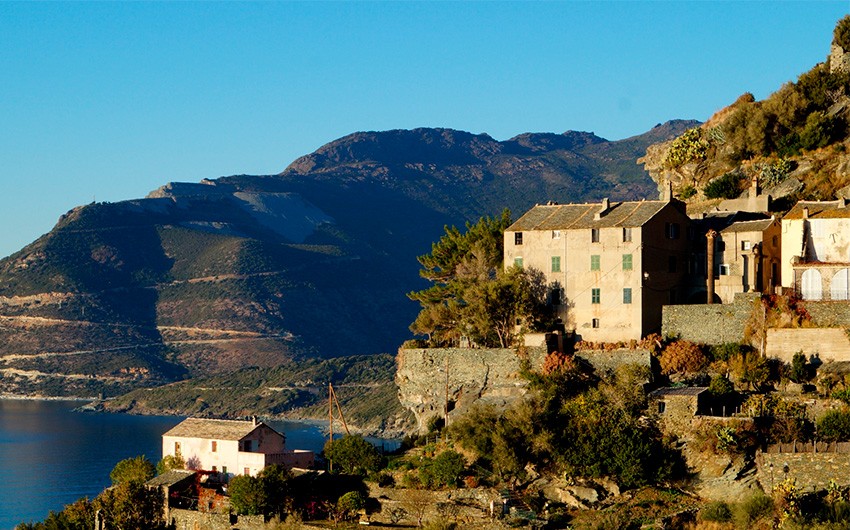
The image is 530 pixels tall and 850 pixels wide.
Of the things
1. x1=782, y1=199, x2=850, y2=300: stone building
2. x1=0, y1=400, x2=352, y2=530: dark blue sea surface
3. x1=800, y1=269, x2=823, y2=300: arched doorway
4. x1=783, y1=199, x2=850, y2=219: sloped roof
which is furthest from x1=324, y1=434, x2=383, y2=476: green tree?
x1=0, y1=400, x2=352, y2=530: dark blue sea surface

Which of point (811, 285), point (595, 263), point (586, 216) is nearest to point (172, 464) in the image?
point (595, 263)

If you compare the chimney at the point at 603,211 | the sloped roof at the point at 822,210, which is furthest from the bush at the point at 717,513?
the chimney at the point at 603,211

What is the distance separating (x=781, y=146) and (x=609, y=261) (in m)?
16.0

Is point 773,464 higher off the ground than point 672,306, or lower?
lower

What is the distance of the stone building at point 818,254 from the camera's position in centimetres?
5894

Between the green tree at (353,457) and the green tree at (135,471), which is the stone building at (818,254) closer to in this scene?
the green tree at (353,457)

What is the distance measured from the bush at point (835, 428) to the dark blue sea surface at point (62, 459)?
68469 mm

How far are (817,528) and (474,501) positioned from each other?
12.9 metres

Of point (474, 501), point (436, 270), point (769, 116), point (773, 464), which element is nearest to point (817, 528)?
point (773, 464)

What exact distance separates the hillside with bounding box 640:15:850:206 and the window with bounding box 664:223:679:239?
704cm

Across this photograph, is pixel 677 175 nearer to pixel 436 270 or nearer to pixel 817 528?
pixel 436 270

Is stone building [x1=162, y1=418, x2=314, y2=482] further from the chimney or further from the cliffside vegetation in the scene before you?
the chimney

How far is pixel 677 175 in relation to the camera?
77312 mm

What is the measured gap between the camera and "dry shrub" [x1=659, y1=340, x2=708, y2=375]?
57000 millimetres
